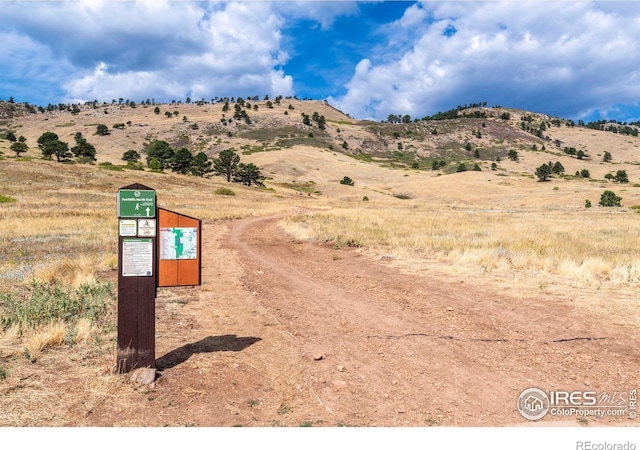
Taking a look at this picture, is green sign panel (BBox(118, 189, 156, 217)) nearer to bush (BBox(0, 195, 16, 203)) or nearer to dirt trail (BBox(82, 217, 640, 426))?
dirt trail (BBox(82, 217, 640, 426))

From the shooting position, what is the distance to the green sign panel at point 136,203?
560 cm

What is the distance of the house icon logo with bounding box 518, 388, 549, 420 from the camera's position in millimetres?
5176

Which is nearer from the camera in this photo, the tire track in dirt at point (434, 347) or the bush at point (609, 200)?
the tire track in dirt at point (434, 347)

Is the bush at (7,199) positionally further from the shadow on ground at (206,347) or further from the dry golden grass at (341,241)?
the shadow on ground at (206,347)

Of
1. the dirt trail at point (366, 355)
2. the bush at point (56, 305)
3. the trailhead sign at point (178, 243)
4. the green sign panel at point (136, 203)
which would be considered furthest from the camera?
the bush at point (56, 305)

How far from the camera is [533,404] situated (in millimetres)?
5402

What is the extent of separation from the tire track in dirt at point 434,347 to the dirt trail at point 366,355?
0.08 feet

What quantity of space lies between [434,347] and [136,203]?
209 inches

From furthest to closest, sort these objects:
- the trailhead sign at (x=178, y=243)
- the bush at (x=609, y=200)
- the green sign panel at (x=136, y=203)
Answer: the bush at (x=609, y=200)
the trailhead sign at (x=178, y=243)
the green sign panel at (x=136, y=203)

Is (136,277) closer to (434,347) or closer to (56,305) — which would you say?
(56,305)

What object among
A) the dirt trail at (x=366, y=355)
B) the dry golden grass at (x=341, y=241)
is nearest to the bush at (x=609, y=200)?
the dry golden grass at (x=341, y=241)

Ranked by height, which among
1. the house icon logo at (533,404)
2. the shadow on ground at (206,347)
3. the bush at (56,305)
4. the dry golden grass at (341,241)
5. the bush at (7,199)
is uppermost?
the bush at (7,199)

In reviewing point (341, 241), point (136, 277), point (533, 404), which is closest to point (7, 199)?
point (341, 241)

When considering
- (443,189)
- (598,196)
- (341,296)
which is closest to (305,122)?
(443,189)
